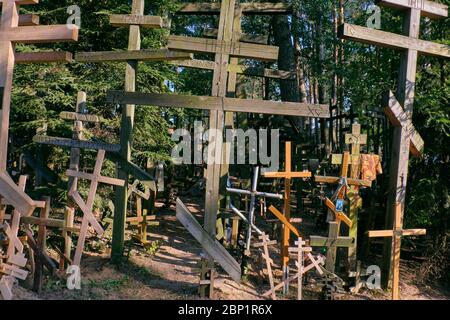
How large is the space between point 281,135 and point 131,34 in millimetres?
5973

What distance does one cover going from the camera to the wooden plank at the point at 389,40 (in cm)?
621

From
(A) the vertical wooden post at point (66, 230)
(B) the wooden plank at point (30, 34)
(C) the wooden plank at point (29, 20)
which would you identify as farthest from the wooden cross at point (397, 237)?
Answer: (C) the wooden plank at point (29, 20)

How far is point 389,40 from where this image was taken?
662cm

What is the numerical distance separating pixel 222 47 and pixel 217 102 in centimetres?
84

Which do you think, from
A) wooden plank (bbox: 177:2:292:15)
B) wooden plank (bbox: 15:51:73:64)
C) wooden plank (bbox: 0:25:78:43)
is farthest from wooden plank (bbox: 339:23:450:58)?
wooden plank (bbox: 0:25:78:43)

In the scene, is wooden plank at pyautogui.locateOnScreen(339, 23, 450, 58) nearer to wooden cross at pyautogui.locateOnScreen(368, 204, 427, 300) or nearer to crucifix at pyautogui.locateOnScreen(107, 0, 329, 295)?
crucifix at pyautogui.locateOnScreen(107, 0, 329, 295)

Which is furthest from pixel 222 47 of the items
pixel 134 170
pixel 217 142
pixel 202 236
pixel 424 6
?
pixel 424 6

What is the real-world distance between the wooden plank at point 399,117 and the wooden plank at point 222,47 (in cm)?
181

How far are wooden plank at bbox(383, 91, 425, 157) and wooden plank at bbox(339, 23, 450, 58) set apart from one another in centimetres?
82

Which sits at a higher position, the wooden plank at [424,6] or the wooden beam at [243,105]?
the wooden plank at [424,6]

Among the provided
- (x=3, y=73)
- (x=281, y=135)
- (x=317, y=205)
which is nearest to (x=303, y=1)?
(x=281, y=135)

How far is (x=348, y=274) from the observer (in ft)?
22.5

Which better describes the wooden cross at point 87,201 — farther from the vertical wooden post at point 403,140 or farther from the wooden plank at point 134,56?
the vertical wooden post at point 403,140
